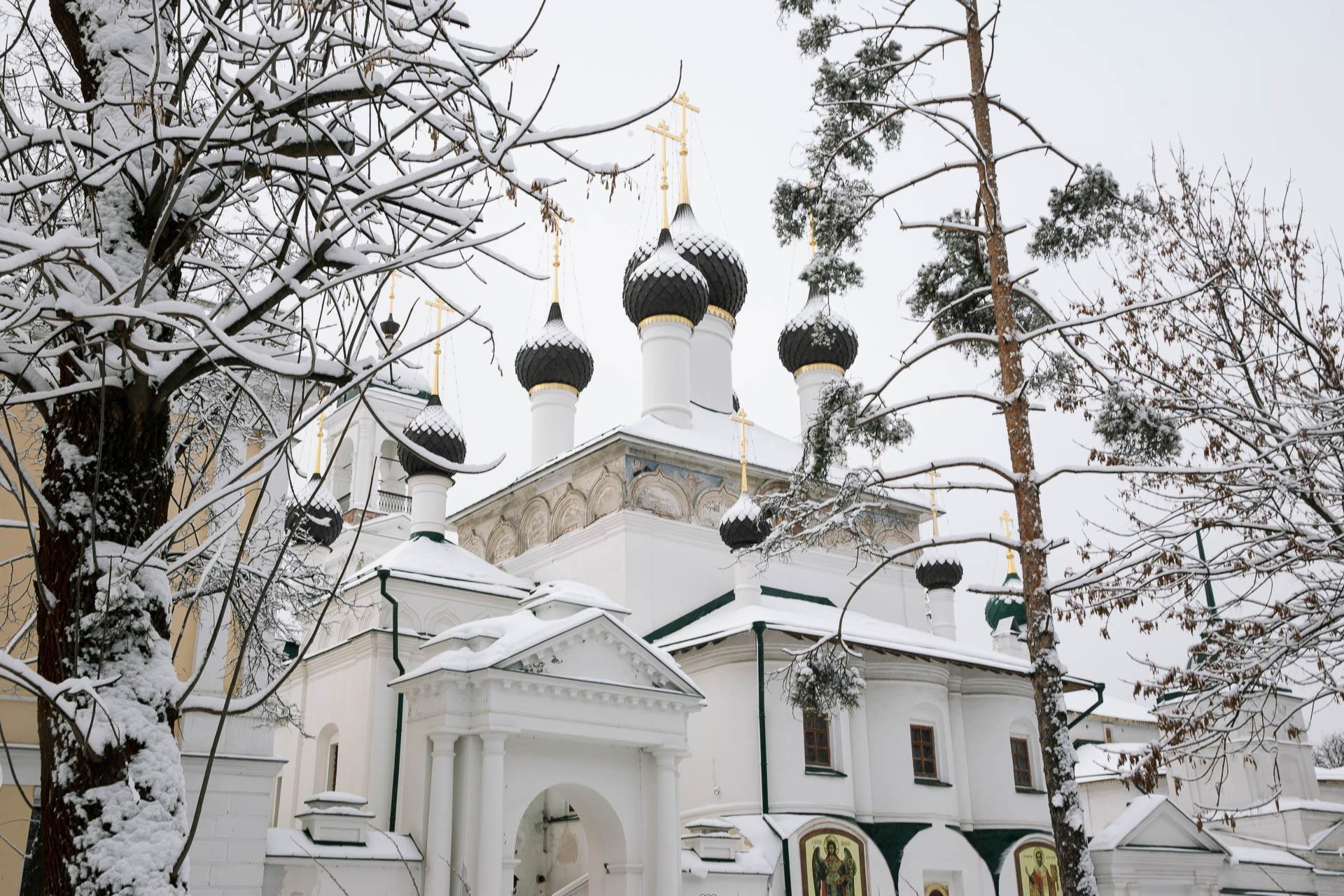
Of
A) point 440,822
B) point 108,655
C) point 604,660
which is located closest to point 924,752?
point 604,660

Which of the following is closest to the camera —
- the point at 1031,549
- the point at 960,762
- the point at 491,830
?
the point at 1031,549

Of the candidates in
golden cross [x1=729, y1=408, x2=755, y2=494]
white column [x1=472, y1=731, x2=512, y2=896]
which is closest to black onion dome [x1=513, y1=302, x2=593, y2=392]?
golden cross [x1=729, y1=408, x2=755, y2=494]

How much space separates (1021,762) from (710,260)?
439 inches

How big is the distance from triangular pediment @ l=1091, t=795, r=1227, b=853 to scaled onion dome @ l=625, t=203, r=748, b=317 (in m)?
11.9

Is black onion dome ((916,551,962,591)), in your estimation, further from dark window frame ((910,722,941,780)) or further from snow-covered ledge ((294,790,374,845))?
snow-covered ledge ((294,790,374,845))

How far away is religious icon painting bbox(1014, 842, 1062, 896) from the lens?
18.0 metres

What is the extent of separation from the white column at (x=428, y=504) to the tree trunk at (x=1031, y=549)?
513 inches

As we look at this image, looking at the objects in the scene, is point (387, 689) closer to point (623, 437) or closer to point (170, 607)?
point (623, 437)

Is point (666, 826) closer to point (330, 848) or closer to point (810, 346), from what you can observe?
point (330, 848)

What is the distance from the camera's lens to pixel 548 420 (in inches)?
933

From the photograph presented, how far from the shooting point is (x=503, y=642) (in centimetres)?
1380

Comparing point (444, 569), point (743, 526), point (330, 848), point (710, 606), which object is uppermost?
point (743, 526)

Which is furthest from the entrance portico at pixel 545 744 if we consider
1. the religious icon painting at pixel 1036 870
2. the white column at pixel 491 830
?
the religious icon painting at pixel 1036 870

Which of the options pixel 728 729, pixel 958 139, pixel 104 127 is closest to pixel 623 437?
pixel 728 729
